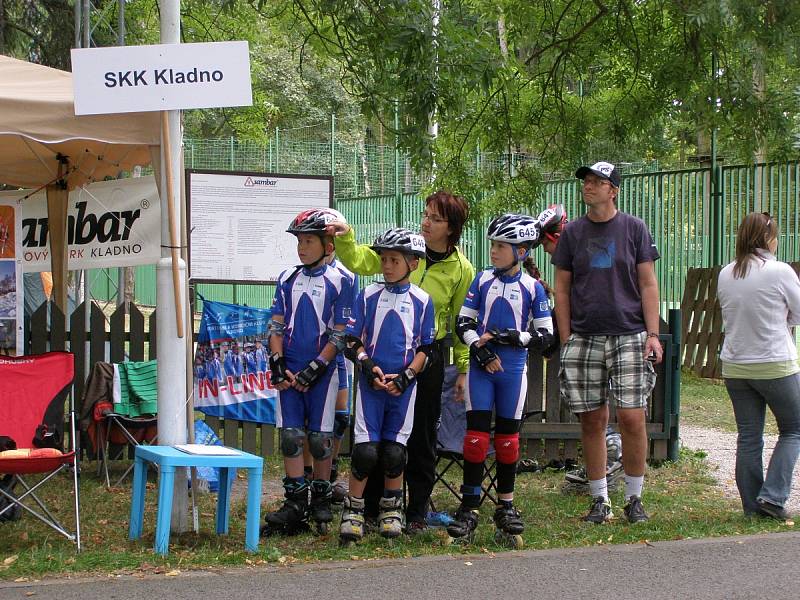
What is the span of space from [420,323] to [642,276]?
4.95 feet

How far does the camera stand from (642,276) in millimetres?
6762

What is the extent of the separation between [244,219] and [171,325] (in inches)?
117

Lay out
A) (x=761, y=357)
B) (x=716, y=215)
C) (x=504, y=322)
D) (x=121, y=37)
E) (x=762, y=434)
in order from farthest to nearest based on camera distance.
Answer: (x=716, y=215) → (x=121, y=37) → (x=762, y=434) → (x=761, y=357) → (x=504, y=322)

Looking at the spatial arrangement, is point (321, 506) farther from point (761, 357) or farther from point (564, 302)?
point (761, 357)

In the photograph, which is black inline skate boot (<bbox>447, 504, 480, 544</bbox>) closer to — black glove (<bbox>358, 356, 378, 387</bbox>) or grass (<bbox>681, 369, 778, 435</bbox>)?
black glove (<bbox>358, 356, 378, 387</bbox>)

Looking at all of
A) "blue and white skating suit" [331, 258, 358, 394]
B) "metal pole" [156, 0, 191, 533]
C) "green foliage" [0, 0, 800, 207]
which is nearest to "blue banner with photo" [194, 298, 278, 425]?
"green foliage" [0, 0, 800, 207]

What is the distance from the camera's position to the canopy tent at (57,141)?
21.2ft

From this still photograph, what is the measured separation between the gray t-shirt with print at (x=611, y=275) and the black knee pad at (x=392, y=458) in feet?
4.93

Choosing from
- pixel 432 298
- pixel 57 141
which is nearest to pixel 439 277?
pixel 432 298

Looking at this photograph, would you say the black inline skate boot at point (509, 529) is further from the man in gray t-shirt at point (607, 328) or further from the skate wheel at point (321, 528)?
the skate wheel at point (321, 528)

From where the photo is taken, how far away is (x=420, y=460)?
6641 millimetres

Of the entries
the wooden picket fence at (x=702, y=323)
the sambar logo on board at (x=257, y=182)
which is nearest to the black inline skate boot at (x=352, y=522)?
the sambar logo on board at (x=257, y=182)

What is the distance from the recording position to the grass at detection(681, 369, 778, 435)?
11977 mm

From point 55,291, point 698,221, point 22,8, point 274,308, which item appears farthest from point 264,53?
point 274,308
